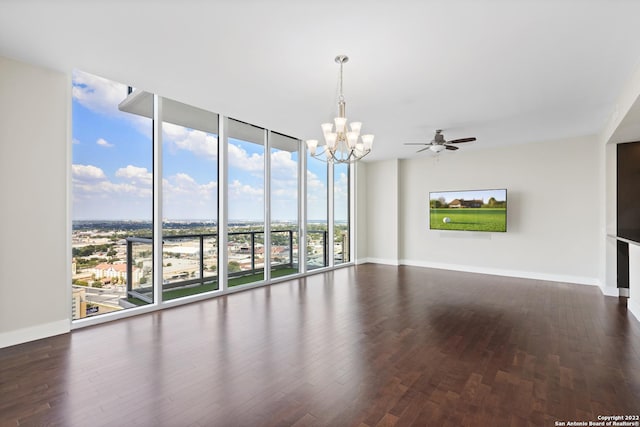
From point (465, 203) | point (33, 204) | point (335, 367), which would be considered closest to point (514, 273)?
point (465, 203)

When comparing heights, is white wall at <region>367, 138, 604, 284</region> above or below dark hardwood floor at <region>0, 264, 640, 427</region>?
above

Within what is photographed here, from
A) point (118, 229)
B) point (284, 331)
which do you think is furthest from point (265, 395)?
point (118, 229)

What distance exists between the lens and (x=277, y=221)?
6094 mm

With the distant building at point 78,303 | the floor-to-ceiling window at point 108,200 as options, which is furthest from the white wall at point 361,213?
the distant building at point 78,303

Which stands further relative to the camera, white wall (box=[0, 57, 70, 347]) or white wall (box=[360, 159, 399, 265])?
white wall (box=[360, 159, 399, 265])

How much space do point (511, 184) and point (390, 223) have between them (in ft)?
9.28

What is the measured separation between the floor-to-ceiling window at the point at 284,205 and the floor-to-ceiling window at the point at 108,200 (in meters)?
2.23

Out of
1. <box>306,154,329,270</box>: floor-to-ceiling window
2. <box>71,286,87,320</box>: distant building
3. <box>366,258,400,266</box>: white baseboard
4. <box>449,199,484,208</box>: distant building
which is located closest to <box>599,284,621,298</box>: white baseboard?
<box>449,199,484,208</box>: distant building

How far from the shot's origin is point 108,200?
3.96m

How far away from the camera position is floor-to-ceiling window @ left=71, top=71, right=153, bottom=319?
374 centimetres

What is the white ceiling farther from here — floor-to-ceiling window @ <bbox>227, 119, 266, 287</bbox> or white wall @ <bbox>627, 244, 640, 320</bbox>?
white wall @ <bbox>627, 244, 640, 320</bbox>

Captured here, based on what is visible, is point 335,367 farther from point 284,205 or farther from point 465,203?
point 465,203

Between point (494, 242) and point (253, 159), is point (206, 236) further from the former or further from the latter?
point (494, 242)

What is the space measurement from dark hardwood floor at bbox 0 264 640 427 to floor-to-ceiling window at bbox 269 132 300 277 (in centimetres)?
185
